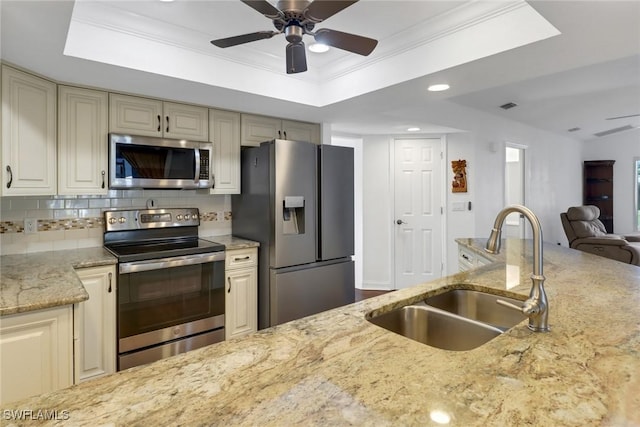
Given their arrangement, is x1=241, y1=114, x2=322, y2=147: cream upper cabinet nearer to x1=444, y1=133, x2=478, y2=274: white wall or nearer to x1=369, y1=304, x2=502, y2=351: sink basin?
x1=444, y1=133, x2=478, y2=274: white wall

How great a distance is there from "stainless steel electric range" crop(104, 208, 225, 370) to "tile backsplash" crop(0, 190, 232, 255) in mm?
89

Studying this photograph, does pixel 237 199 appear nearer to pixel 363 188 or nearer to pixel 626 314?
pixel 363 188

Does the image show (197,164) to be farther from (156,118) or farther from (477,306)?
(477,306)

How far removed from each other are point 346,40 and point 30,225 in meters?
2.47

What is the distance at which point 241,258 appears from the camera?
118 inches

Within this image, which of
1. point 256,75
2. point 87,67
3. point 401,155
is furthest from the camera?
point 401,155

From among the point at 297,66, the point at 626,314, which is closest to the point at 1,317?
the point at 297,66

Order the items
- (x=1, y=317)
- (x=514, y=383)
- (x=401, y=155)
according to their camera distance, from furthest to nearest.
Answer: (x=401, y=155), (x=1, y=317), (x=514, y=383)

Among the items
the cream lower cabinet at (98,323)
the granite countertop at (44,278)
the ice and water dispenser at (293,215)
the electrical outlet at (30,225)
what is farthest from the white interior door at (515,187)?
the electrical outlet at (30,225)

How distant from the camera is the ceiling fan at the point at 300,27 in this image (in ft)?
4.61

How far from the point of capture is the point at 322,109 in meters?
3.19

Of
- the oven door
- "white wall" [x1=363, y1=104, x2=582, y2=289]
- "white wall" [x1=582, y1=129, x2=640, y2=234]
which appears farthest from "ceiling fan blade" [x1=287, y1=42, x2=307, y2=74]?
"white wall" [x1=582, y1=129, x2=640, y2=234]

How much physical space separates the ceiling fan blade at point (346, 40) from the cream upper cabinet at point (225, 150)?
1693 mm

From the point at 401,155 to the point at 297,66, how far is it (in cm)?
349
